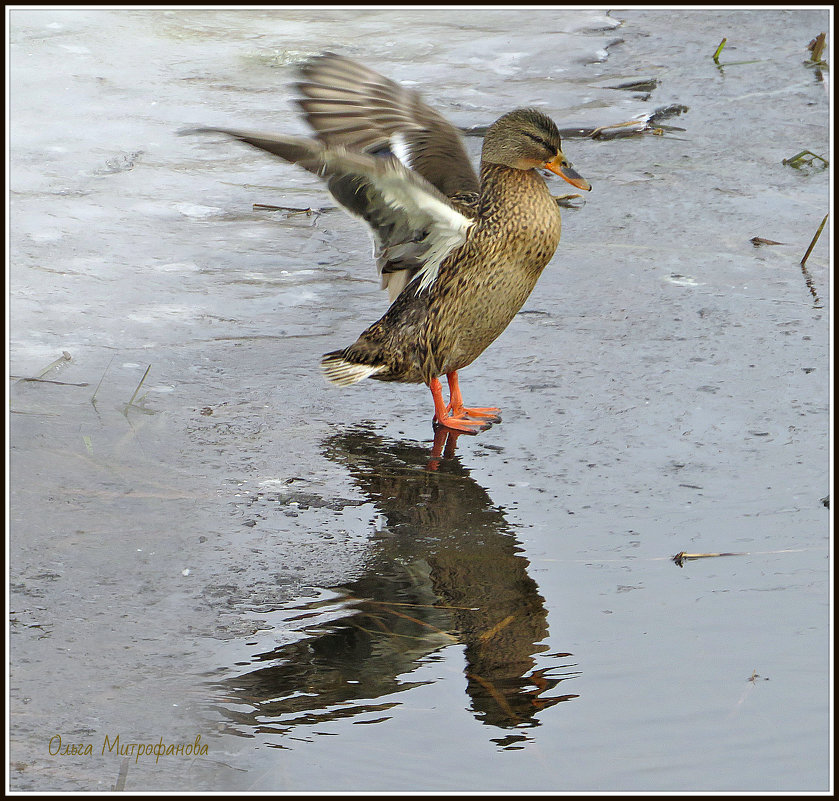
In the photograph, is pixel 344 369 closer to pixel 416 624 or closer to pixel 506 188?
pixel 506 188

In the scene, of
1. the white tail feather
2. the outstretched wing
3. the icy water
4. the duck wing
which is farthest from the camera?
the duck wing

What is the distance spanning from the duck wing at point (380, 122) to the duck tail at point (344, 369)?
75 centimetres

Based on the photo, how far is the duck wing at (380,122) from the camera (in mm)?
4301

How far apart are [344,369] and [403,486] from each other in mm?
651

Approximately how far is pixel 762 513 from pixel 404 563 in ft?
3.81

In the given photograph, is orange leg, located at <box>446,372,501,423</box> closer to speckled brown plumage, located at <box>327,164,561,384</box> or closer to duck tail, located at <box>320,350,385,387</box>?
speckled brown plumage, located at <box>327,164,561,384</box>

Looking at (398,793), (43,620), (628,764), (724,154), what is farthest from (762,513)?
(724,154)

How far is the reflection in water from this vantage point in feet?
8.47

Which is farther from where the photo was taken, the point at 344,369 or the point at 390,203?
the point at 344,369

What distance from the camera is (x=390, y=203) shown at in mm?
3721

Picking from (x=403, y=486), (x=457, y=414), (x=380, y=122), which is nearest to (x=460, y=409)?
(x=457, y=414)

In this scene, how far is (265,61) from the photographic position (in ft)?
27.0

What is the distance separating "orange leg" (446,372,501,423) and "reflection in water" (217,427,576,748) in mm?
452

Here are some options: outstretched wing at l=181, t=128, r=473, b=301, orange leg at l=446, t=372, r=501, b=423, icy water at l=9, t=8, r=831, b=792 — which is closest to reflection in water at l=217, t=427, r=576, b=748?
icy water at l=9, t=8, r=831, b=792
